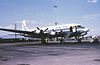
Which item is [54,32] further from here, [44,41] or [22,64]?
[22,64]

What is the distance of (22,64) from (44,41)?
41.9 metres

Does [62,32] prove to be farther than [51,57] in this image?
Yes

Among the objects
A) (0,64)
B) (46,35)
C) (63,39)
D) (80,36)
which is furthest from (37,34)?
(0,64)

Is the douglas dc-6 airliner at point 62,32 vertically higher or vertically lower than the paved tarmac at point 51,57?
higher

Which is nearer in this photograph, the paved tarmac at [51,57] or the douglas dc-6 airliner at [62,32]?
the paved tarmac at [51,57]

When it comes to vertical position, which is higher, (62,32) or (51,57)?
(62,32)

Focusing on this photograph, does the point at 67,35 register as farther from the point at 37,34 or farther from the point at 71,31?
the point at 37,34

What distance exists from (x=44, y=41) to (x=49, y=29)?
10.3 ft

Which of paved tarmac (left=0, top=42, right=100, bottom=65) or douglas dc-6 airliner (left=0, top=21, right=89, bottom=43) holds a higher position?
douglas dc-6 airliner (left=0, top=21, right=89, bottom=43)

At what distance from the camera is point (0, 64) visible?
15000mm

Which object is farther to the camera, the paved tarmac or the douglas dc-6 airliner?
the douglas dc-6 airliner

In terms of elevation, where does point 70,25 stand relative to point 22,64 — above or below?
above

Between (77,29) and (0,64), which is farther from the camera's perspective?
(77,29)

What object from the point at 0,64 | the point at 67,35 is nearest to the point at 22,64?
the point at 0,64
